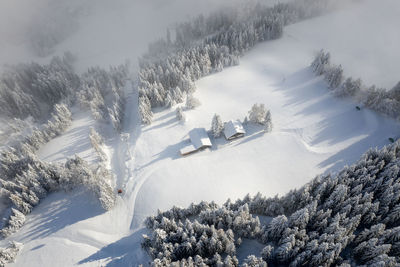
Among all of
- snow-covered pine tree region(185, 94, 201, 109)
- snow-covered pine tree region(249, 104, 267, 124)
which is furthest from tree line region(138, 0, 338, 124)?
snow-covered pine tree region(249, 104, 267, 124)

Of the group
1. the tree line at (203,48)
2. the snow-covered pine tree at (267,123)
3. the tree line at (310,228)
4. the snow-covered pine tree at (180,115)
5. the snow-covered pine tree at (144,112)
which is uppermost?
the tree line at (203,48)

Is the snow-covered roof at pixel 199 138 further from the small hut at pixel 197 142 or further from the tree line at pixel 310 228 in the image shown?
the tree line at pixel 310 228

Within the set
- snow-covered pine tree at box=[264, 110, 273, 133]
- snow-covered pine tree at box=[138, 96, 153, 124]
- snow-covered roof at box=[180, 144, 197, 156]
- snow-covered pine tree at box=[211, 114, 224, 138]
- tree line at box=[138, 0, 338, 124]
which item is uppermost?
tree line at box=[138, 0, 338, 124]

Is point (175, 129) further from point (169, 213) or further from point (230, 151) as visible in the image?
point (169, 213)

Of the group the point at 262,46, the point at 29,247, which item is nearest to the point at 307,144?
the point at 262,46

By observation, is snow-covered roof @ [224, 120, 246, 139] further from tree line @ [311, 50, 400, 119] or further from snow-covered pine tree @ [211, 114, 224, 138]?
tree line @ [311, 50, 400, 119]

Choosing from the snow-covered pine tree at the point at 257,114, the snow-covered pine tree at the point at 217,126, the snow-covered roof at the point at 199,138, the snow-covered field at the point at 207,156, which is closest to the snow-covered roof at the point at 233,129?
the snow-covered pine tree at the point at 217,126
